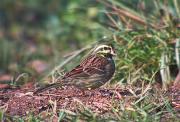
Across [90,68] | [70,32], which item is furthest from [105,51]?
[70,32]

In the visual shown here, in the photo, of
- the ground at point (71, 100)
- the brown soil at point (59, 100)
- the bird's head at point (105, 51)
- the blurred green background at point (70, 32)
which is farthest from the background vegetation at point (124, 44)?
the bird's head at point (105, 51)

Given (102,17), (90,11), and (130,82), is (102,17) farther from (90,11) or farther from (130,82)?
(130,82)

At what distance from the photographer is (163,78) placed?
27.5 ft

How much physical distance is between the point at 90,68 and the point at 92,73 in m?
0.08

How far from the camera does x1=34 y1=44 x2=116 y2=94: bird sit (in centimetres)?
736

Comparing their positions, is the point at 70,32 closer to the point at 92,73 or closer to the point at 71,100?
the point at 92,73

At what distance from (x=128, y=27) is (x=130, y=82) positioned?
4.05 ft

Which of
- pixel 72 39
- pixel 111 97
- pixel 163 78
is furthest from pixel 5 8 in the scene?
pixel 111 97

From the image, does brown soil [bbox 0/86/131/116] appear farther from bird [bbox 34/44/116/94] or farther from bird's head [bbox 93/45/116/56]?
bird's head [bbox 93/45/116/56]

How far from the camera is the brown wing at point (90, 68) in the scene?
293 inches

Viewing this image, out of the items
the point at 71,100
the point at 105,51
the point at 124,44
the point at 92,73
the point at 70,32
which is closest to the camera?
the point at 71,100

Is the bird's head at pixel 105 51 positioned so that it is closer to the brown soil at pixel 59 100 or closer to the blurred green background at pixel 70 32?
the brown soil at pixel 59 100

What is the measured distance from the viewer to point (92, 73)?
7527 millimetres

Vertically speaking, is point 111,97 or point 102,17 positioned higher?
point 102,17
